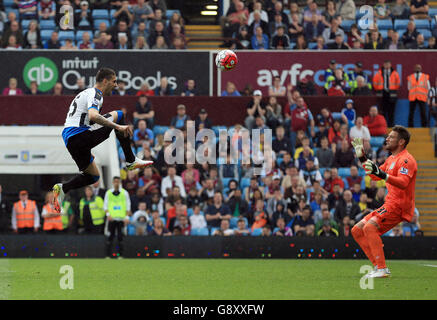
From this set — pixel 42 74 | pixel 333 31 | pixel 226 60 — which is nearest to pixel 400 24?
pixel 333 31

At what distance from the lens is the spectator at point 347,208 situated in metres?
21.0

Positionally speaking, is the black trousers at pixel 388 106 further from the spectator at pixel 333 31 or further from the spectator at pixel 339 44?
the spectator at pixel 333 31

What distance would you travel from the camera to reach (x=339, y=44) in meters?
25.6

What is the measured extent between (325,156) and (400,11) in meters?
6.97

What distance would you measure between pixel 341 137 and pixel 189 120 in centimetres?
396

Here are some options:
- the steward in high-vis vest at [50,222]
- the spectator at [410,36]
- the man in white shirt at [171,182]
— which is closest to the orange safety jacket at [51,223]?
the steward in high-vis vest at [50,222]

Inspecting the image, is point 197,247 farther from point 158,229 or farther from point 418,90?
point 418,90

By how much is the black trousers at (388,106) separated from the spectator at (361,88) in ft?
1.55

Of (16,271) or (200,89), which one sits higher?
(200,89)

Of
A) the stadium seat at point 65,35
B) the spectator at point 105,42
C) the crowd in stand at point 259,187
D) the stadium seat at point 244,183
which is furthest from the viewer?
the stadium seat at point 65,35

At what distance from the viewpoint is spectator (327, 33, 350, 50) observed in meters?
25.6

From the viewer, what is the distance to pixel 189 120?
→ 23.2 meters
